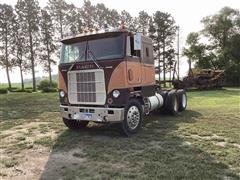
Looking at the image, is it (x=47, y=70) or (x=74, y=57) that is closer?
(x=74, y=57)

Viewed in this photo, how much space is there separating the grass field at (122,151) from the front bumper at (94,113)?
479 millimetres

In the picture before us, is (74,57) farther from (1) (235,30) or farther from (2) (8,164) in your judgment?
(1) (235,30)

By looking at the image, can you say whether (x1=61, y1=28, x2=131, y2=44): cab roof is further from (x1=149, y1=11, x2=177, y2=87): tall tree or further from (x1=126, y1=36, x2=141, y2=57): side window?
(x1=149, y1=11, x2=177, y2=87): tall tree

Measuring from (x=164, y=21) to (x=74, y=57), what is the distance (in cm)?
3784

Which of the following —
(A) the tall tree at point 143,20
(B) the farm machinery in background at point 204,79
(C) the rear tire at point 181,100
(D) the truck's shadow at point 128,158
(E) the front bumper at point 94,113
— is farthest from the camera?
(A) the tall tree at point 143,20

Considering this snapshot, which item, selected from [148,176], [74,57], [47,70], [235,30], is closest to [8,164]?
[148,176]

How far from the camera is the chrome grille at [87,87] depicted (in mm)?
7930

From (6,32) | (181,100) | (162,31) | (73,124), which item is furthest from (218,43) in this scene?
(73,124)

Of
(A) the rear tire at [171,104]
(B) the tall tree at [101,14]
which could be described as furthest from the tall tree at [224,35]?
(A) the rear tire at [171,104]

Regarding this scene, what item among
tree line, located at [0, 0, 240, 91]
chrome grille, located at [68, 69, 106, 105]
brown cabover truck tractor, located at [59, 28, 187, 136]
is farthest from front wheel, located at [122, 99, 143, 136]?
tree line, located at [0, 0, 240, 91]

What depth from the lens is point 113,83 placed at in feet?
25.5

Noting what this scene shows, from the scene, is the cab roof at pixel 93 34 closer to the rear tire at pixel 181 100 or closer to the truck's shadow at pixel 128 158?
the truck's shadow at pixel 128 158

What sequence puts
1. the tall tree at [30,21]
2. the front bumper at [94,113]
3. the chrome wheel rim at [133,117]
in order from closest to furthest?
the front bumper at [94,113] < the chrome wheel rim at [133,117] < the tall tree at [30,21]

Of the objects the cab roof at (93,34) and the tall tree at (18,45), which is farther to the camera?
the tall tree at (18,45)
